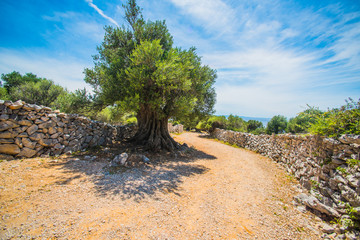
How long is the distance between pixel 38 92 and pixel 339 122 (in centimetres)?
3225

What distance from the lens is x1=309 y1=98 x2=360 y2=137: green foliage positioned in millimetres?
4242

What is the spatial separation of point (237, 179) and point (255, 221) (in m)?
2.87

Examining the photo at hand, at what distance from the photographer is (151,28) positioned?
10531 mm

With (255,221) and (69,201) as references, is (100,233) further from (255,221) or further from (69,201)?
(255,221)

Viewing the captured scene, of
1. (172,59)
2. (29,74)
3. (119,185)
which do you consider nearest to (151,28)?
(172,59)

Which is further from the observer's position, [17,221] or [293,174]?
[293,174]

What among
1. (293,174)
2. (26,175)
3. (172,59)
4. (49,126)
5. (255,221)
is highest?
(172,59)

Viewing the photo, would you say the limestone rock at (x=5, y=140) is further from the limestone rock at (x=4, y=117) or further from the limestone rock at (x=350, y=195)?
the limestone rock at (x=350, y=195)

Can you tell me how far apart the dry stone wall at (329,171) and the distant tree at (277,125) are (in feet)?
125

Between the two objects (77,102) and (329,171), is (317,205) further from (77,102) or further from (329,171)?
(77,102)

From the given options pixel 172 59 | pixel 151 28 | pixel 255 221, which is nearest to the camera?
pixel 255 221

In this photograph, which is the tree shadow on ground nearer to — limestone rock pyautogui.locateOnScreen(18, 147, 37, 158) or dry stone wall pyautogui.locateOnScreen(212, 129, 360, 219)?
limestone rock pyautogui.locateOnScreen(18, 147, 37, 158)

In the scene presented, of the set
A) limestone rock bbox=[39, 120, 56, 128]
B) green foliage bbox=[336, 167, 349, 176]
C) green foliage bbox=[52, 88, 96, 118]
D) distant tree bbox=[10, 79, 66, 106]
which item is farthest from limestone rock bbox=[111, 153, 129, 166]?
distant tree bbox=[10, 79, 66, 106]

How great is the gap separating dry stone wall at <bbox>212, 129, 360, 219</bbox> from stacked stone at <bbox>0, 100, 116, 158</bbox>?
11171mm
